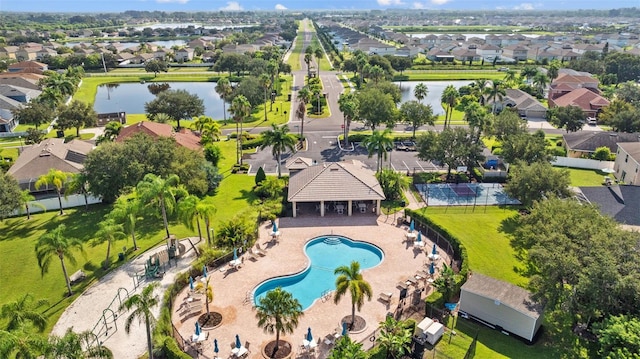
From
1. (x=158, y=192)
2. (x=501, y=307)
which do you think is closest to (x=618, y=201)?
(x=501, y=307)

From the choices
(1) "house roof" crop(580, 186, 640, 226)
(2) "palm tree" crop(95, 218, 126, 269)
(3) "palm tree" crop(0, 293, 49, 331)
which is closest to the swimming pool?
(2) "palm tree" crop(95, 218, 126, 269)

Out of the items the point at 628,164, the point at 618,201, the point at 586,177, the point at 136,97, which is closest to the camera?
the point at 618,201

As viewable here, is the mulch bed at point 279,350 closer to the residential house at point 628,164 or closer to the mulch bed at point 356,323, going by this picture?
the mulch bed at point 356,323

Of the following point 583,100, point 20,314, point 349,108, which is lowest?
point 20,314

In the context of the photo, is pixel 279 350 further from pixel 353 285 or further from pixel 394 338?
pixel 394 338

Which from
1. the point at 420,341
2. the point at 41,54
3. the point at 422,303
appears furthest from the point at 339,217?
the point at 41,54

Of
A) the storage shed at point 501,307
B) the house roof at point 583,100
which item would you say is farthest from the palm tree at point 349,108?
the house roof at point 583,100

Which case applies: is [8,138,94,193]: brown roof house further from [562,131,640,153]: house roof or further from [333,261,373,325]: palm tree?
[562,131,640,153]: house roof
